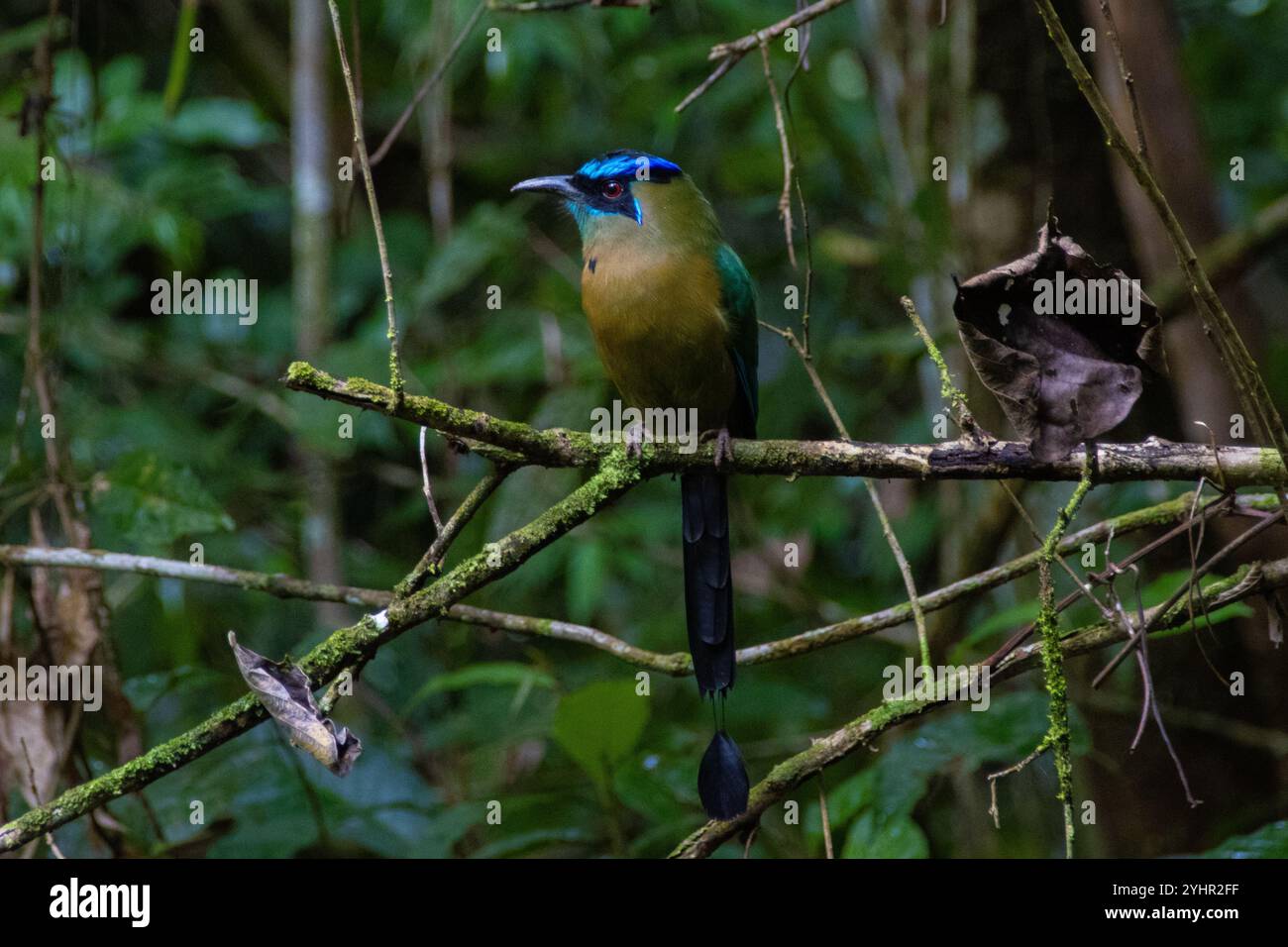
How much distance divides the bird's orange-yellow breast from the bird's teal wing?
0.02 metres

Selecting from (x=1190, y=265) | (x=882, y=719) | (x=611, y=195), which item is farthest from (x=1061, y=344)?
(x=611, y=195)

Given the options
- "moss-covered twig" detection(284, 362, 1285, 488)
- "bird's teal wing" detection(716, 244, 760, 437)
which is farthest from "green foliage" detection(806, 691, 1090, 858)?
"bird's teal wing" detection(716, 244, 760, 437)

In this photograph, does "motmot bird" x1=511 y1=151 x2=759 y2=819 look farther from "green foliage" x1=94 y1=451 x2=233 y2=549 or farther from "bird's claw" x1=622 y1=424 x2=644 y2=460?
"green foliage" x1=94 y1=451 x2=233 y2=549

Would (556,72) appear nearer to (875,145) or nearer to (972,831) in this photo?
(875,145)

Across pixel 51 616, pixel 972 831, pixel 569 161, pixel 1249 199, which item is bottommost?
pixel 972 831

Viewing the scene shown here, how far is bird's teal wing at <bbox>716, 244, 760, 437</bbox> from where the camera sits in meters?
3.24

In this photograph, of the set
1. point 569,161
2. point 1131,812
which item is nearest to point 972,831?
point 1131,812

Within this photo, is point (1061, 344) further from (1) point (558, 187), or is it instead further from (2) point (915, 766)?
(1) point (558, 187)

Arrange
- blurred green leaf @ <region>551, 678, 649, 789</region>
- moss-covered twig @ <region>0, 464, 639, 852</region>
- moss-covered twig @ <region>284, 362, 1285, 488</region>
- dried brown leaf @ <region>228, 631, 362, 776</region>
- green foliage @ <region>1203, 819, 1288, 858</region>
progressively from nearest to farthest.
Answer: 1. dried brown leaf @ <region>228, 631, 362, 776</region>
2. moss-covered twig @ <region>0, 464, 639, 852</region>
3. moss-covered twig @ <region>284, 362, 1285, 488</region>
4. green foliage @ <region>1203, 819, 1288, 858</region>
5. blurred green leaf @ <region>551, 678, 649, 789</region>

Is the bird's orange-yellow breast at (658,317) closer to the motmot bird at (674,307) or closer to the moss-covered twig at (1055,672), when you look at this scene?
the motmot bird at (674,307)

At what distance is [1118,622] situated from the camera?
2088mm

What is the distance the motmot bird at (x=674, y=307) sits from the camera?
3045 millimetres

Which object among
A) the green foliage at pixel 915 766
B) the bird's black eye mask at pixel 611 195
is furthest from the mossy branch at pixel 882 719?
the bird's black eye mask at pixel 611 195

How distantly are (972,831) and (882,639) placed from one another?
65 cm
